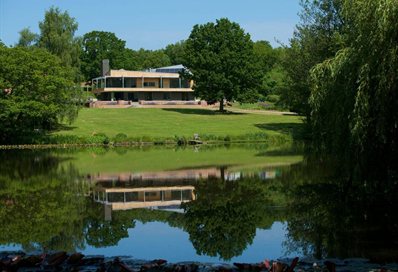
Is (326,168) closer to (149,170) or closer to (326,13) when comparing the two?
(149,170)

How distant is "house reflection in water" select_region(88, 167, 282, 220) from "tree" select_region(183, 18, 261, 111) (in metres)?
46.8

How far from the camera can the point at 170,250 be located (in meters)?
13.7

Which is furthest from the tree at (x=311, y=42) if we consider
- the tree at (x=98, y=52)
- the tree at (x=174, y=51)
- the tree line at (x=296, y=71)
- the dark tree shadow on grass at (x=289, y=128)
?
the tree at (x=174, y=51)

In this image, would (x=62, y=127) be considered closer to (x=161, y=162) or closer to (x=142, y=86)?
(x=161, y=162)

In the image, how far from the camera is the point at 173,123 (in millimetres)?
70562

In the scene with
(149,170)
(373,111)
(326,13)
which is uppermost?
(326,13)

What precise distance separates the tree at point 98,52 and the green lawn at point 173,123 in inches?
1941

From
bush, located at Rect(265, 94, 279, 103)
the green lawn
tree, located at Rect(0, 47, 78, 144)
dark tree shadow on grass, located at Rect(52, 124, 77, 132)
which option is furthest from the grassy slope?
bush, located at Rect(265, 94, 279, 103)

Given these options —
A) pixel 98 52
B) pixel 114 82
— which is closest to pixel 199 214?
pixel 114 82

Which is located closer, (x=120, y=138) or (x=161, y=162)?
(x=161, y=162)

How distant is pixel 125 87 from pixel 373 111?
91005 millimetres

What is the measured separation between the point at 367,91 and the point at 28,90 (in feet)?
144

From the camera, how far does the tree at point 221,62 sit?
3103 inches

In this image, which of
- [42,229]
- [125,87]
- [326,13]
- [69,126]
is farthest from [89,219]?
[125,87]
